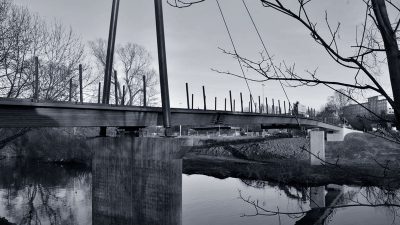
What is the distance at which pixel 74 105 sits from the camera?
1370 centimetres

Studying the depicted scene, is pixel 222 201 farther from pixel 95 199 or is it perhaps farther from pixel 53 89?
pixel 53 89

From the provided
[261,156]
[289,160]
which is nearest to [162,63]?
[289,160]

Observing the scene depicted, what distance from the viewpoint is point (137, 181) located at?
1700cm

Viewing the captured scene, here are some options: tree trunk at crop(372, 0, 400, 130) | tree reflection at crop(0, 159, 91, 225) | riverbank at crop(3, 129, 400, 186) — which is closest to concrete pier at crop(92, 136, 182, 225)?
tree reflection at crop(0, 159, 91, 225)

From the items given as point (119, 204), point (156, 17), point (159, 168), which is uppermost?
point (156, 17)

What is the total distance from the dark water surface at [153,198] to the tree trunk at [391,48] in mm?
5704

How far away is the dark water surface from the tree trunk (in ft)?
18.7

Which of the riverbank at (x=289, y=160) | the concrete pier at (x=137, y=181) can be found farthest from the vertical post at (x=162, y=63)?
the riverbank at (x=289, y=160)

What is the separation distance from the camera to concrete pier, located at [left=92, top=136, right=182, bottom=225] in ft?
52.1

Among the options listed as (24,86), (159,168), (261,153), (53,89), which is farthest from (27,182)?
(261,153)

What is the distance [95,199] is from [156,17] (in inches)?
404

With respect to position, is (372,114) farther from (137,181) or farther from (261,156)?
(261,156)

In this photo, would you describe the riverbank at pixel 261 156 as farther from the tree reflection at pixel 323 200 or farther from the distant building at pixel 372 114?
the distant building at pixel 372 114

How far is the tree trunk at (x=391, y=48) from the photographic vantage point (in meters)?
2.48
